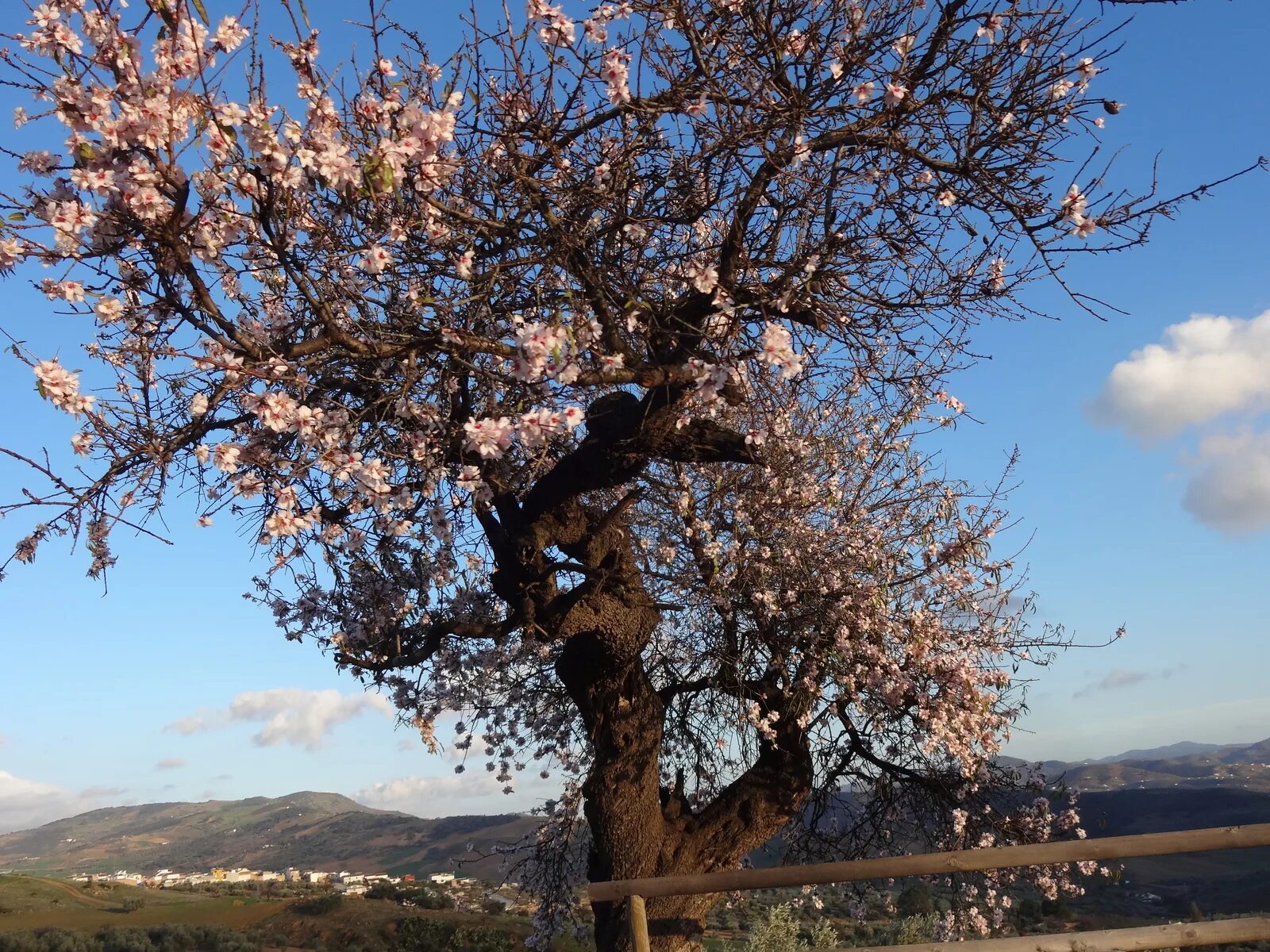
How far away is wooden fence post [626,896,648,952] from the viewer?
5.85m

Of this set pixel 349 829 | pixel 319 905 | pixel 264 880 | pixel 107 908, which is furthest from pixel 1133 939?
pixel 349 829

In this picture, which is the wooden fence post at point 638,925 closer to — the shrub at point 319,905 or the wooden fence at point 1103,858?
the wooden fence at point 1103,858

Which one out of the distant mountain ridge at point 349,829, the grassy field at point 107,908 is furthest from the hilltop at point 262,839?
the grassy field at point 107,908

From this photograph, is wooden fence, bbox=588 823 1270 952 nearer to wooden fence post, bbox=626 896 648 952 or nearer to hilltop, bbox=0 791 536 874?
wooden fence post, bbox=626 896 648 952

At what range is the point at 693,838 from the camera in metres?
8.09

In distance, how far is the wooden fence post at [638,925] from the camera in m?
5.85

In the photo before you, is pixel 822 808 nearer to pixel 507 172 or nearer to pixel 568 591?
pixel 568 591

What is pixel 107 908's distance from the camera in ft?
78.8

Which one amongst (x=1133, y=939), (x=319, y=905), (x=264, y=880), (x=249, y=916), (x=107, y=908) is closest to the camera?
(x=1133, y=939)

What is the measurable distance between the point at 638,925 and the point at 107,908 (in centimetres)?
2385

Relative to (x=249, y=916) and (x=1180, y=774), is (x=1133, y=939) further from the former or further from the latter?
(x=1180, y=774)

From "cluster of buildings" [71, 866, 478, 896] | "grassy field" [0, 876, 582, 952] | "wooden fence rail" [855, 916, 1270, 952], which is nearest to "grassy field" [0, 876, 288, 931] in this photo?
"grassy field" [0, 876, 582, 952]

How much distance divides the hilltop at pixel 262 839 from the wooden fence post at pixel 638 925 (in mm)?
41912

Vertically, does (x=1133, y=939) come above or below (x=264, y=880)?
above
